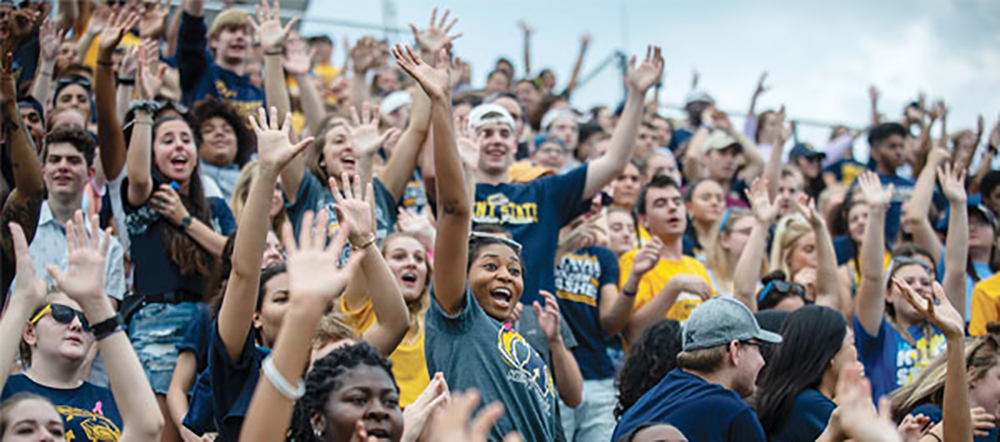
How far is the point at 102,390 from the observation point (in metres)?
4.98

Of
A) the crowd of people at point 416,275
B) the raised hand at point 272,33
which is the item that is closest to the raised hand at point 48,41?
the crowd of people at point 416,275

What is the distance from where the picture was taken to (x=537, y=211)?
256 inches

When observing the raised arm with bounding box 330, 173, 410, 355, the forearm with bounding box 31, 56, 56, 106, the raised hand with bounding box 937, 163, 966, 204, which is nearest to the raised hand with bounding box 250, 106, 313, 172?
the raised arm with bounding box 330, 173, 410, 355

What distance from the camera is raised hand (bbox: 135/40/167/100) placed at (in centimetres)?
691

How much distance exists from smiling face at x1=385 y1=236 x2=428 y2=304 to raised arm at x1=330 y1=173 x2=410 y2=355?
864mm

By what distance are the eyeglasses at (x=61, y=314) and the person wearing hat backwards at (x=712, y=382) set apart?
2.46m

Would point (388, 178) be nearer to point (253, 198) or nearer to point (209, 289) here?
point (209, 289)

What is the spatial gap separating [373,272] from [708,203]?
15.6ft

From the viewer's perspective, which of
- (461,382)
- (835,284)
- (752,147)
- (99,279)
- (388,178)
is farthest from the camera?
(752,147)

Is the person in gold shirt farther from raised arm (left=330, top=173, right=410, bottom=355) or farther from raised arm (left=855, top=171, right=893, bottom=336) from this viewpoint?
raised arm (left=330, top=173, right=410, bottom=355)

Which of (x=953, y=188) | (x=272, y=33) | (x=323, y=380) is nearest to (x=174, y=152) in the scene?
(x=272, y=33)

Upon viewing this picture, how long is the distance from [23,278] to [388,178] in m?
2.84

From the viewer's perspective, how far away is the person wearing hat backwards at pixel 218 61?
8.64 m

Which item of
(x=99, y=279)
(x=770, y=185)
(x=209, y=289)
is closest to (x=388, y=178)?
(x=209, y=289)
